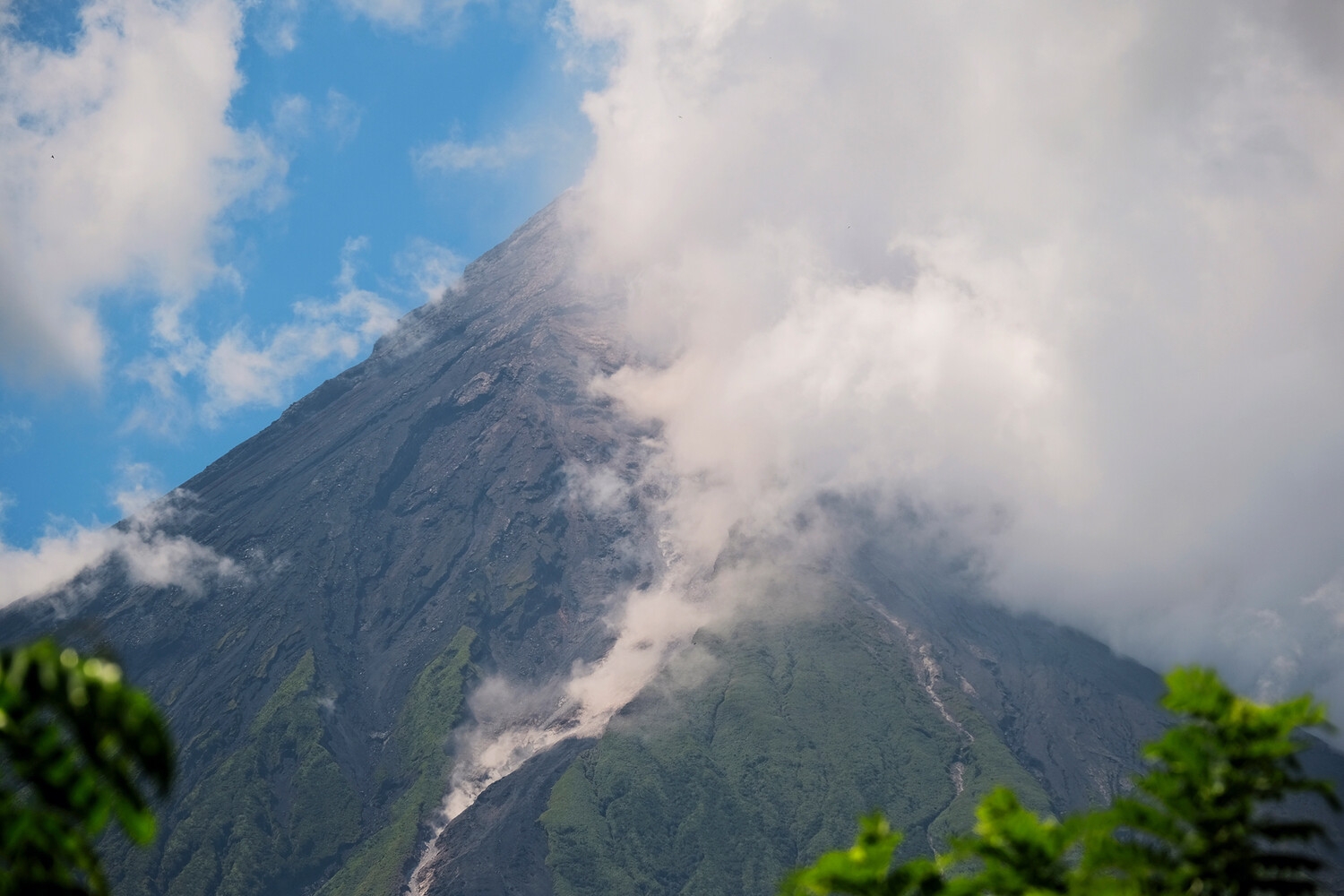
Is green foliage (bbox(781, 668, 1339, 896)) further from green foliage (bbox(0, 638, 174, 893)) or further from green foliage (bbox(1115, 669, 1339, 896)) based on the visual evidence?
green foliage (bbox(0, 638, 174, 893))

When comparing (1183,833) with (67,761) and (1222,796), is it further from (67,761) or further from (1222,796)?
(67,761)

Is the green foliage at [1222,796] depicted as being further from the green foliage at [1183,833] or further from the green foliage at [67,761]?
→ the green foliage at [67,761]

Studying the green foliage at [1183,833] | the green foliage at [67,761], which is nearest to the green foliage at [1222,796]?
the green foliage at [1183,833]

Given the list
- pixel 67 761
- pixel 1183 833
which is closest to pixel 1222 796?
pixel 1183 833

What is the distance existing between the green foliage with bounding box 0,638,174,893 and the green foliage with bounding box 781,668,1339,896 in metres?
8.29

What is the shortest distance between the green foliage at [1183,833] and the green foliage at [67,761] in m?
8.29

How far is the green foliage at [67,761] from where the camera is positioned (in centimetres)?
832

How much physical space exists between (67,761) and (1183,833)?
12.5 m

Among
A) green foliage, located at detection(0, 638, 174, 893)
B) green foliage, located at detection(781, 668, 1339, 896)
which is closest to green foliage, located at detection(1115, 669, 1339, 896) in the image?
green foliage, located at detection(781, 668, 1339, 896)

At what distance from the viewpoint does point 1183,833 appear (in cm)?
1349

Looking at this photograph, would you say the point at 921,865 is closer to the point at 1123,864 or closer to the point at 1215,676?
the point at 1123,864

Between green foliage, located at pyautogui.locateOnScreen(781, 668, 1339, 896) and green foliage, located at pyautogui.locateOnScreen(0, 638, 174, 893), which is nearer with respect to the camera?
green foliage, located at pyautogui.locateOnScreen(0, 638, 174, 893)

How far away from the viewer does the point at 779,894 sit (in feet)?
49.1

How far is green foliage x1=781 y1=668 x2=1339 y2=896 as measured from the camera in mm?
13109
